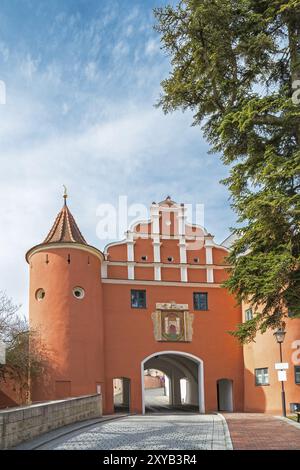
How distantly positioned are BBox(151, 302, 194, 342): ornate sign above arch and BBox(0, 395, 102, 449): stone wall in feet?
30.3

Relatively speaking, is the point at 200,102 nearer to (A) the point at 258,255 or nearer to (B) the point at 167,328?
(A) the point at 258,255

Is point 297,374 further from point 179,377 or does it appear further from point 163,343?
point 179,377

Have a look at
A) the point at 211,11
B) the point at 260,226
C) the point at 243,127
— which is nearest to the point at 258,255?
the point at 260,226

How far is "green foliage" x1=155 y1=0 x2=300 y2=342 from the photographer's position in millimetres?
14039

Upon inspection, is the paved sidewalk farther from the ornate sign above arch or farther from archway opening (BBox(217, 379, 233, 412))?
archway opening (BBox(217, 379, 233, 412))

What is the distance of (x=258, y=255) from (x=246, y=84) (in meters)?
4.94

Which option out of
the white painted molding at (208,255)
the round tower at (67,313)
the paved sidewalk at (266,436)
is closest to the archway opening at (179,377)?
the round tower at (67,313)

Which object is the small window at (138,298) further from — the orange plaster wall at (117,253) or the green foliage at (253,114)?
the green foliage at (253,114)

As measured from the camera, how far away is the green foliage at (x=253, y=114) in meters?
14.0

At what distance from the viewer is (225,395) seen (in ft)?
104

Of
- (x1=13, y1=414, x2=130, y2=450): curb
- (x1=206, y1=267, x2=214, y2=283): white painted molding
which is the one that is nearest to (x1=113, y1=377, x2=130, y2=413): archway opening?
(x1=206, y1=267, x2=214, y2=283): white painted molding

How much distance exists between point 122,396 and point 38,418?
27.6 meters

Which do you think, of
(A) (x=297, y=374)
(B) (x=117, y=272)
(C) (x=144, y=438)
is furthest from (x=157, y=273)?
(C) (x=144, y=438)

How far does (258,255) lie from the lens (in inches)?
575
